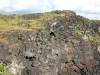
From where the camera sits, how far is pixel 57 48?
8562 centimetres

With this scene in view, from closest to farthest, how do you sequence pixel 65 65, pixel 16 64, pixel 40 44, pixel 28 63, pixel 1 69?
pixel 1 69
pixel 16 64
pixel 28 63
pixel 40 44
pixel 65 65

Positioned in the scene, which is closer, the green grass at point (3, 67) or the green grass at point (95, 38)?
the green grass at point (3, 67)

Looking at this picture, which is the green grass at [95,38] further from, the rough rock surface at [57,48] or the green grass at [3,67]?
the green grass at [3,67]

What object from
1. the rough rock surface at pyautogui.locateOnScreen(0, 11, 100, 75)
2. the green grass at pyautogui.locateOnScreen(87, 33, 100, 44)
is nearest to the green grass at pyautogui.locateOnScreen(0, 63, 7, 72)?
the rough rock surface at pyautogui.locateOnScreen(0, 11, 100, 75)

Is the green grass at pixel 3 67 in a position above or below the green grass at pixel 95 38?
below

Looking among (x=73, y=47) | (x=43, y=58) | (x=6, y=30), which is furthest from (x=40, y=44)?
(x=73, y=47)

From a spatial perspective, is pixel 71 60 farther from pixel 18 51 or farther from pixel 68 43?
pixel 18 51

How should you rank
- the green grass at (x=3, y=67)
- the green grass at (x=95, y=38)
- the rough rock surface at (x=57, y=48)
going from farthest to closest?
the green grass at (x=95, y=38)
the rough rock surface at (x=57, y=48)
the green grass at (x=3, y=67)

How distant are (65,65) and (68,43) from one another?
6662 millimetres

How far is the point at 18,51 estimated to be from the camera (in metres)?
69.9

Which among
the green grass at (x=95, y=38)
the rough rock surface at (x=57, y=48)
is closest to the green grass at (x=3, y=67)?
the rough rock surface at (x=57, y=48)

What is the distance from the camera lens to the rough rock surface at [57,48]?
230ft

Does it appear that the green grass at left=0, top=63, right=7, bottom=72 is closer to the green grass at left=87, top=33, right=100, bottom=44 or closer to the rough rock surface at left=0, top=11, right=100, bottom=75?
the rough rock surface at left=0, top=11, right=100, bottom=75

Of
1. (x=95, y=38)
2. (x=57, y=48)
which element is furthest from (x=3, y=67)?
(x=95, y=38)
